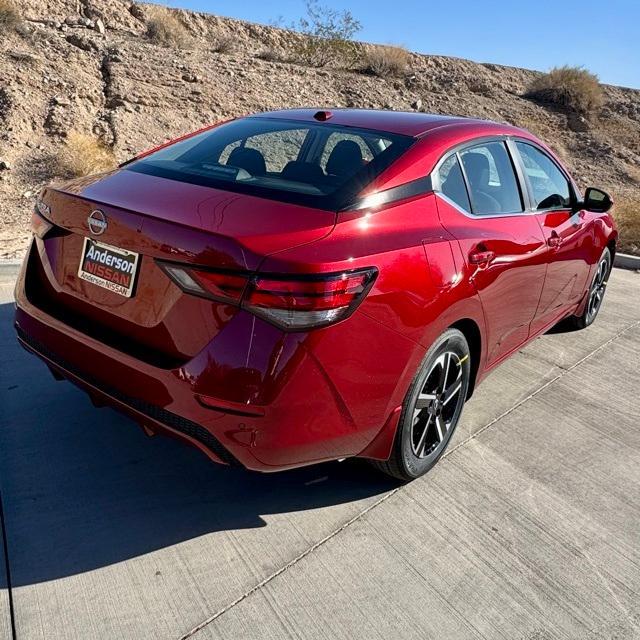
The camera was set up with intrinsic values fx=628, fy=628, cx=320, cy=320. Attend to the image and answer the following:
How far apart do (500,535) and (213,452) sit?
1.29 m

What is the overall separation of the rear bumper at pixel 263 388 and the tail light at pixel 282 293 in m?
0.04

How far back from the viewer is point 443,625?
2.19m

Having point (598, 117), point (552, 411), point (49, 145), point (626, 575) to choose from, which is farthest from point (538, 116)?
point (626, 575)

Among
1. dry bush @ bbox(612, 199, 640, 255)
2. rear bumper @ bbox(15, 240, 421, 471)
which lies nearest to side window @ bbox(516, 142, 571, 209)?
rear bumper @ bbox(15, 240, 421, 471)

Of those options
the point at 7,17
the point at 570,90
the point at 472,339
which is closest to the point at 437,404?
the point at 472,339

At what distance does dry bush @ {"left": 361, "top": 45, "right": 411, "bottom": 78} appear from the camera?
68.4 ft

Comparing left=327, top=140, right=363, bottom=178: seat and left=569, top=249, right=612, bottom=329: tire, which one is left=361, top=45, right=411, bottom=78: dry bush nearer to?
left=569, top=249, right=612, bottom=329: tire

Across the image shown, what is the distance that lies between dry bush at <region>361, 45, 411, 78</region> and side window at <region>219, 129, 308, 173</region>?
1897 centimetres

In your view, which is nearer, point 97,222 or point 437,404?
point 97,222

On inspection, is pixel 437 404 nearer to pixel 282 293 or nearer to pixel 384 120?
pixel 282 293

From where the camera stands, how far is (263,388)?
2.08 metres

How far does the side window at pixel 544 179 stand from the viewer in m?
3.74

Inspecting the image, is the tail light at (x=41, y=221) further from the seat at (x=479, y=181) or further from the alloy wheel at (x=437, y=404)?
the seat at (x=479, y=181)

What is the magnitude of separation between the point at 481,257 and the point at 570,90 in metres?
23.2
